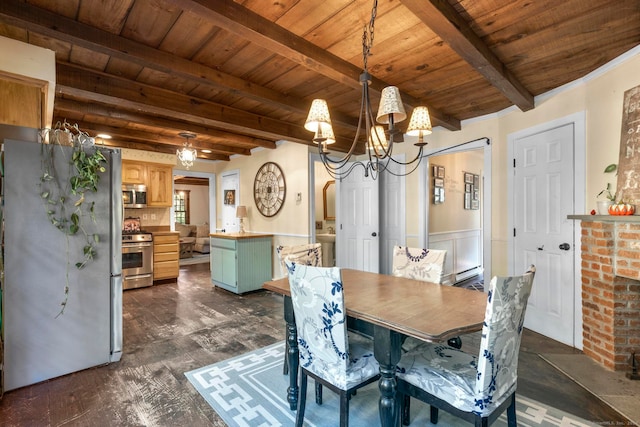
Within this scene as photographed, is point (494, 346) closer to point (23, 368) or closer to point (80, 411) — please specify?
point (80, 411)

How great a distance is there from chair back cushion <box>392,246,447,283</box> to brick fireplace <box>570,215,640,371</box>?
1310 mm

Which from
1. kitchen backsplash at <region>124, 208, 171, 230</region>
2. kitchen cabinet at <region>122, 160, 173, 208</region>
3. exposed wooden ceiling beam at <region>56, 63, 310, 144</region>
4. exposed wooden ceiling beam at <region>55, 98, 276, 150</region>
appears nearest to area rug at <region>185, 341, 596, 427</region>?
exposed wooden ceiling beam at <region>56, 63, 310, 144</region>

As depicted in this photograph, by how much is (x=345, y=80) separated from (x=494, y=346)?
1.98m

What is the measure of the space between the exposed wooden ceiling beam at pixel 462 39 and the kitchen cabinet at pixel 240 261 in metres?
3.61

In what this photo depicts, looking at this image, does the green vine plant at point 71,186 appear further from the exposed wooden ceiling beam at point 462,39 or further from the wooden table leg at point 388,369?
the exposed wooden ceiling beam at point 462,39

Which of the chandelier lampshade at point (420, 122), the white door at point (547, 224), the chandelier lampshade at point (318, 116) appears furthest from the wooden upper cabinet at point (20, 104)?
the white door at point (547, 224)

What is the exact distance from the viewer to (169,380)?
2.26m

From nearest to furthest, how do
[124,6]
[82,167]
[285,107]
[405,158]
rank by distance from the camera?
[124,6] < [82,167] < [285,107] < [405,158]

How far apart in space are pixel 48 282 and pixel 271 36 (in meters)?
2.34

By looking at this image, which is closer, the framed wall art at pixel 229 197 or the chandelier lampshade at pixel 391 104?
the chandelier lampshade at pixel 391 104

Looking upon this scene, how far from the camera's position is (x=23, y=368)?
2.17 m

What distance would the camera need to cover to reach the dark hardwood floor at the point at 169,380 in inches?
73.4

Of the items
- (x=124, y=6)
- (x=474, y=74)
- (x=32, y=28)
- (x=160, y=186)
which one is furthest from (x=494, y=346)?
(x=160, y=186)

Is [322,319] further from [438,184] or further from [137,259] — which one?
[137,259]
